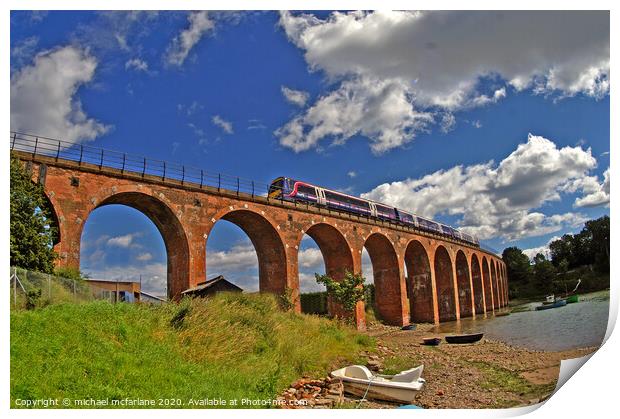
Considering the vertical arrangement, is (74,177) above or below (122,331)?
above

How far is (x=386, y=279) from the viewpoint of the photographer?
28.1 meters

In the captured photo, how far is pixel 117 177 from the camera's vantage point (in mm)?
15000

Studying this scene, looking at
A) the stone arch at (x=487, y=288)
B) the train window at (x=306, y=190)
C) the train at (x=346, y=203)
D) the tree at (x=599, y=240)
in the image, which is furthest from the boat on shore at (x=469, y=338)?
the stone arch at (x=487, y=288)

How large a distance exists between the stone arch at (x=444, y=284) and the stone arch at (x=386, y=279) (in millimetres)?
7161

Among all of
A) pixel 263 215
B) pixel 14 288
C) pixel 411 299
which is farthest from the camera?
pixel 411 299

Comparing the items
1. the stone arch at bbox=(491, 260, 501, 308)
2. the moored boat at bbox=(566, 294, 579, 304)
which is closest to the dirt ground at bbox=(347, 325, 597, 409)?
the moored boat at bbox=(566, 294, 579, 304)

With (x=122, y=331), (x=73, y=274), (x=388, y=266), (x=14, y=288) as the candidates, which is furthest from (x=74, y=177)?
(x=388, y=266)

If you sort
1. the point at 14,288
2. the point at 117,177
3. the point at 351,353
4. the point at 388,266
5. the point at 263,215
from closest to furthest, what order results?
the point at 14,288, the point at 351,353, the point at 117,177, the point at 263,215, the point at 388,266

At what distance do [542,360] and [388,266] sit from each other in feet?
53.1

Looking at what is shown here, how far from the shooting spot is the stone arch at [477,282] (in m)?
40.1

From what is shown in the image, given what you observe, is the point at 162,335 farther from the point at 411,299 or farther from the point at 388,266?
the point at 411,299

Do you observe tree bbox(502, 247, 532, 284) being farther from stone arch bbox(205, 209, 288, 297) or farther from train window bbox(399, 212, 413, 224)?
stone arch bbox(205, 209, 288, 297)

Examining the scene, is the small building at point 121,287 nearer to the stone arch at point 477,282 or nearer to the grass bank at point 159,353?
the grass bank at point 159,353
